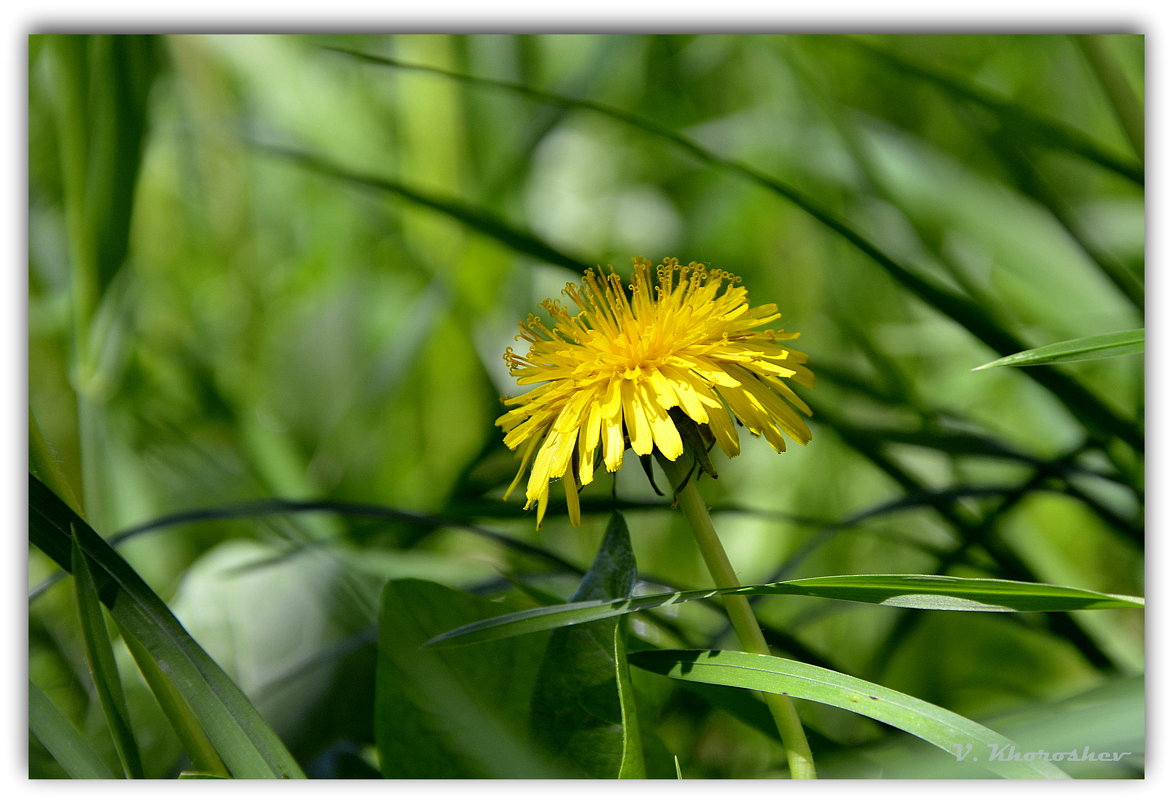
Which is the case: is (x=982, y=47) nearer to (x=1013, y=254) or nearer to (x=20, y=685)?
(x=1013, y=254)

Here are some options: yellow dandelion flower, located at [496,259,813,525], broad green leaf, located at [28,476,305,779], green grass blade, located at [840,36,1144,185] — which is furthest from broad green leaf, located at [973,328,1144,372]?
broad green leaf, located at [28,476,305,779]

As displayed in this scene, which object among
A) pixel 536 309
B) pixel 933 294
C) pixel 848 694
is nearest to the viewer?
pixel 848 694

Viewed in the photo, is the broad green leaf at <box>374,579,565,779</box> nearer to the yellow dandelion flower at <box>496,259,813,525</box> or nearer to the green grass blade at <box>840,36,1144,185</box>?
the yellow dandelion flower at <box>496,259,813,525</box>

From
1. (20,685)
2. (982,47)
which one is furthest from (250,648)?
(982,47)

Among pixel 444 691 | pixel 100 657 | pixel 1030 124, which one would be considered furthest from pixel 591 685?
pixel 1030 124

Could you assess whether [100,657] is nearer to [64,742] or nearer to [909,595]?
[64,742]

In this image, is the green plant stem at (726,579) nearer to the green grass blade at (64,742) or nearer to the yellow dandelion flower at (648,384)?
the yellow dandelion flower at (648,384)
